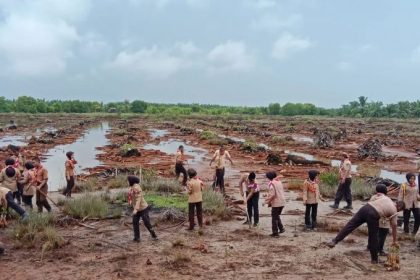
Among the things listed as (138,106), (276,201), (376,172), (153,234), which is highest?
(138,106)

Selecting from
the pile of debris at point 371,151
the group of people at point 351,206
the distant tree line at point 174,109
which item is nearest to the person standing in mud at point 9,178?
the group of people at point 351,206

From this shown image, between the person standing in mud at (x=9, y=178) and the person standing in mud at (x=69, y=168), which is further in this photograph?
the person standing in mud at (x=69, y=168)

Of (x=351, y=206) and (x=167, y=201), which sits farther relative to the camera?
(x=167, y=201)

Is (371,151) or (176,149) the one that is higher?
(371,151)

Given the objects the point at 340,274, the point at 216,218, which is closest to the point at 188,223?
the point at 216,218

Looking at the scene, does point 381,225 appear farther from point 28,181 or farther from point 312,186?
point 28,181

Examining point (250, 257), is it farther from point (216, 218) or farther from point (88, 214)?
point (88, 214)

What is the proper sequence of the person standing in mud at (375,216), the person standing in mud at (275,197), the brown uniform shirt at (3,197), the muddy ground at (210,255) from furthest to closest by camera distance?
the person standing in mud at (275,197), the brown uniform shirt at (3,197), the person standing in mud at (375,216), the muddy ground at (210,255)

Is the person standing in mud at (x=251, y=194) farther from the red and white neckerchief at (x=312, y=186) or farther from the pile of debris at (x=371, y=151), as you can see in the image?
the pile of debris at (x=371, y=151)

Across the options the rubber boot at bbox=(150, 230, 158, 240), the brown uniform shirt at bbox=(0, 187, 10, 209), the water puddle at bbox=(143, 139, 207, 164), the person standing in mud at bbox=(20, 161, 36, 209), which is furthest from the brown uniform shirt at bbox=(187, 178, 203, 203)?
the water puddle at bbox=(143, 139, 207, 164)

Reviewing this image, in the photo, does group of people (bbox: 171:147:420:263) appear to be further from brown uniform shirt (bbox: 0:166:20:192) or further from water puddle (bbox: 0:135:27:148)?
water puddle (bbox: 0:135:27:148)

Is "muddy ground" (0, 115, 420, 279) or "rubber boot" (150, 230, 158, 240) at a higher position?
"rubber boot" (150, 230, 158, 240)

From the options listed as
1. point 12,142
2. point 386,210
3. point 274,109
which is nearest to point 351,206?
point 386,210

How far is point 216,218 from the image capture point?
12859mm
